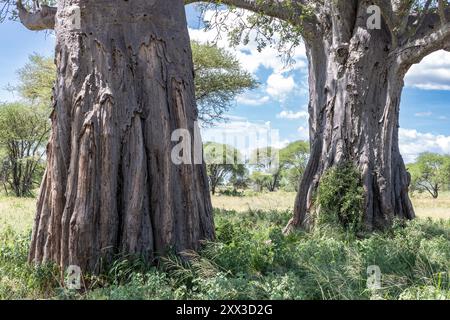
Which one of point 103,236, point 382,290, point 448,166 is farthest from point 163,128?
point 448,166

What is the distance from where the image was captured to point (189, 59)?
6.76m

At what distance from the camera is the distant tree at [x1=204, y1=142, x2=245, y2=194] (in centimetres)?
4896

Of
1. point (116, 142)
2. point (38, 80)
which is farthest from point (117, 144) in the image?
point (38, 80)

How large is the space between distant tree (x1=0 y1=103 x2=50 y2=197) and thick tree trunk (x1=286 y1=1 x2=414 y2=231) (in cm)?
2545

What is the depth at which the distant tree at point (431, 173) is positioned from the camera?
6050 cm

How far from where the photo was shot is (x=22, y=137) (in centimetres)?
3519

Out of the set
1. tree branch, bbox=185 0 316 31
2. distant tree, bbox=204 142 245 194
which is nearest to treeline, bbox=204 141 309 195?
distant tree, bbox=204 142 245 194

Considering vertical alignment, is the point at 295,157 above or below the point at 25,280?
above

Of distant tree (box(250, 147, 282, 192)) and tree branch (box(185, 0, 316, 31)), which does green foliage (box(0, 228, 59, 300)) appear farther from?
distant tree (box(250, 147, 282, 192))

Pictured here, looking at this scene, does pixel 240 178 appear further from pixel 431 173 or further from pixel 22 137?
pixel 22 137

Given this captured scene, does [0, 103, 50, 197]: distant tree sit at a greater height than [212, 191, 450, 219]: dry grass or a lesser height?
greater

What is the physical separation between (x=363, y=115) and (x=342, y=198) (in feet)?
6.13

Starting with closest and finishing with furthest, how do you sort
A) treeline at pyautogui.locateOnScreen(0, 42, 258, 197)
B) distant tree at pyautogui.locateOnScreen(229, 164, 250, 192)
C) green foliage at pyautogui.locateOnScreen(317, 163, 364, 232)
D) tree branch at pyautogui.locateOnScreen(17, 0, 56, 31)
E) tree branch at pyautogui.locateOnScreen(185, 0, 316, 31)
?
1. tree branch at pyautogui.locateOnScreen(17, 0, 56, 31)
2. green foliage at pyautogui.locateOnScreen(317, 163, 364, 232)
3. tree branch at pyautogui.locateOnScreen(185, 0, 316, 31)
4. treeline at pyautogui.locateOnScreen(0, 42, 258, 197)
5. distant tree at pyautogui.locateOnScreen(229, 164, 250, 192)
